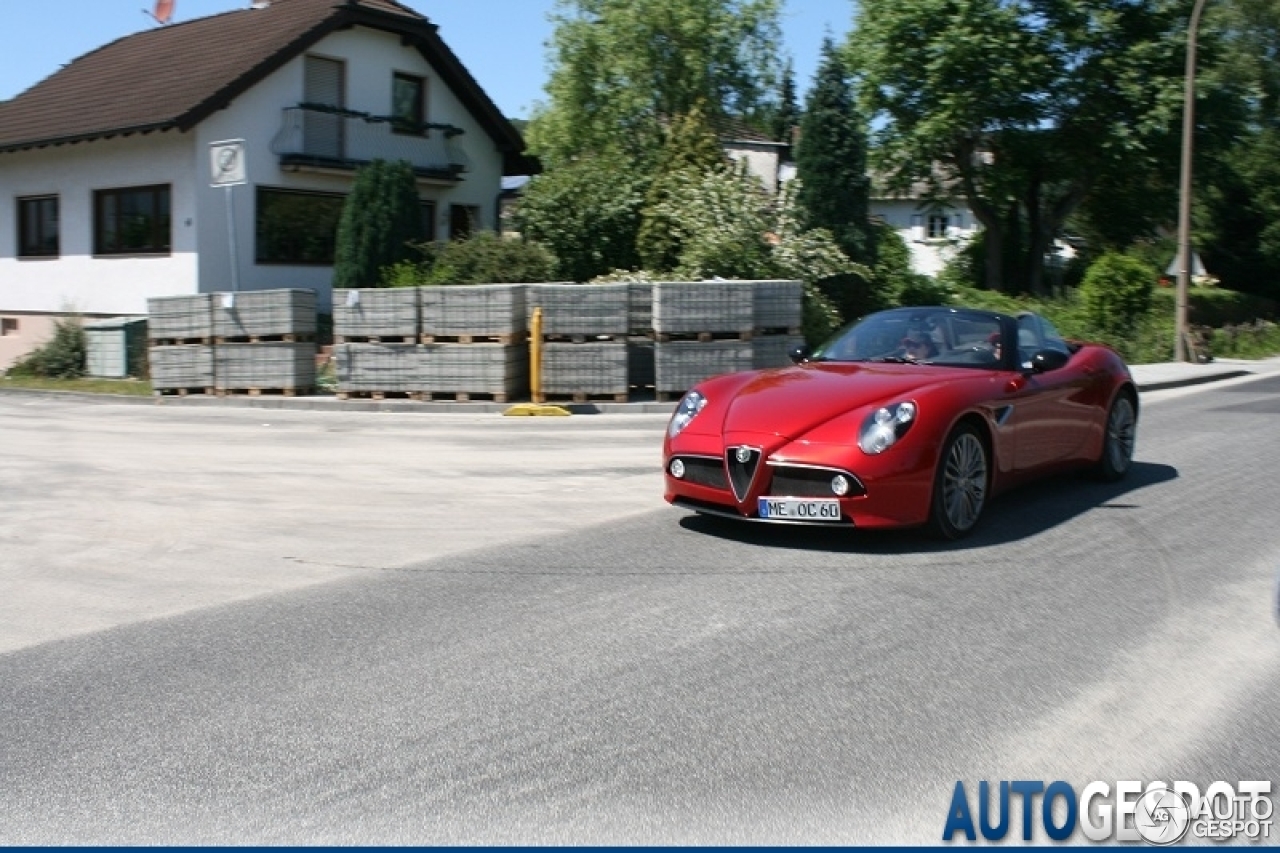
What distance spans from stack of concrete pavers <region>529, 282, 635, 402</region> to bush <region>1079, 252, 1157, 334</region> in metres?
13.7

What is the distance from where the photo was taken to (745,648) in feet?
18.5

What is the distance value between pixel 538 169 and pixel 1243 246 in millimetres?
25582

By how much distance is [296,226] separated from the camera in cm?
2609

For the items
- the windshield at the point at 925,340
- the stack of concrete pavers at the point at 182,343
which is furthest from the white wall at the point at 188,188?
the windshield at the point at 925,340

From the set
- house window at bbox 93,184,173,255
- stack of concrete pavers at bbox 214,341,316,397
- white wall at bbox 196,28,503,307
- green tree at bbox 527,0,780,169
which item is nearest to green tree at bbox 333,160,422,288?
white wall at bbox 196,28,503,307

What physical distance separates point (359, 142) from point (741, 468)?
69.8 ft

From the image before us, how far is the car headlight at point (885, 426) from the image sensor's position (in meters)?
7.37

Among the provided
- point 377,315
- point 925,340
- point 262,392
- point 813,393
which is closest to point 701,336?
point 377,315

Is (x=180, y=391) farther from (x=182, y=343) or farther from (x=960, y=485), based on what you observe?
(x=960, y=485)

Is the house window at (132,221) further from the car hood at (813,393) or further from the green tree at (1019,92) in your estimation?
the green tree at (1019,92)

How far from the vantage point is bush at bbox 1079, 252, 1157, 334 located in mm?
26578

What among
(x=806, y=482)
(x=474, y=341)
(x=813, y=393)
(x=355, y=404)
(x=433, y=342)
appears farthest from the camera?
(x=355, y=404)

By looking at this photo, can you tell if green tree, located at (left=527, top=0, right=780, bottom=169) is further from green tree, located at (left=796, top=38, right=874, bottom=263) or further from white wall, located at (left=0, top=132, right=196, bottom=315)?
white wall, located at (left=0, top=132, right=196, bottom=315)

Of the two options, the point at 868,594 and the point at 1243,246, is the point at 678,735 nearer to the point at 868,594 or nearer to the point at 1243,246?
the point at 868,594
